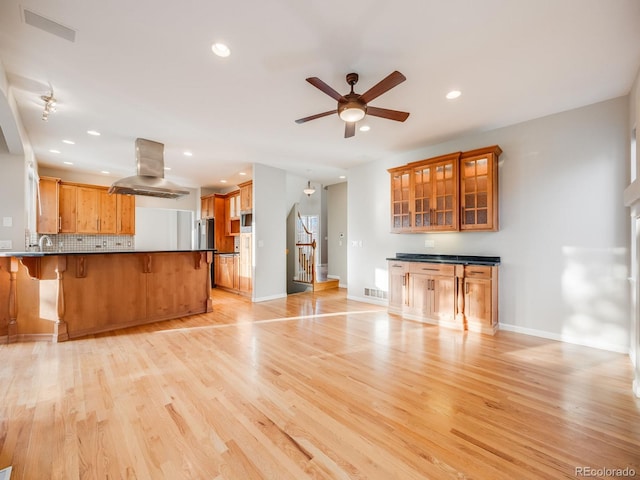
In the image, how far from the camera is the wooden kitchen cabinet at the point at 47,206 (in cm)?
567

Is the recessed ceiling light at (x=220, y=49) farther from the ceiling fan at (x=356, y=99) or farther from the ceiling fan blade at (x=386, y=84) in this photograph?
the ceiling fan blade at (x=386, y=84)

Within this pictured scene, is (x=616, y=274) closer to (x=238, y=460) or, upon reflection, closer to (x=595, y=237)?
(x=595, y=237)

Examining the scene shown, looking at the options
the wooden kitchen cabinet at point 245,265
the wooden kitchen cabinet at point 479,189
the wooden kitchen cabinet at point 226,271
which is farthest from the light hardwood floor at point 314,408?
the wooden kitchen cabinet at point 226,271

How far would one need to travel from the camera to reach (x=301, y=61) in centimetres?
246

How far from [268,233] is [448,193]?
12.0ft

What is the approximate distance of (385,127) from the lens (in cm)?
390

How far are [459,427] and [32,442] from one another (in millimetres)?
2705

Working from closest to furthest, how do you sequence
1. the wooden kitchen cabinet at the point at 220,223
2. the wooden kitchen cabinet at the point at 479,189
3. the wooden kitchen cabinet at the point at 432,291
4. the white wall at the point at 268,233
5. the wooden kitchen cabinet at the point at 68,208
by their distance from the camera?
the wooden kitchen cabinet at the point at 479,189 → the wooden kitchen cabinet at the point at 432,291 → the white wall at the point at 268,233 → the wooden kitchen cabinet at the point at 68,208 → the wooden kitchen cabinet at the point at 220,223

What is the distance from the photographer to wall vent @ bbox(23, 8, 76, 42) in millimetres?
1966

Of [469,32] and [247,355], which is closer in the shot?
[469,32]

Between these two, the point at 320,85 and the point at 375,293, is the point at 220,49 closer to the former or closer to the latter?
the point at 320,85

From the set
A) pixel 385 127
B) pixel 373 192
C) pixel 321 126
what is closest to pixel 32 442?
pixel 321 126

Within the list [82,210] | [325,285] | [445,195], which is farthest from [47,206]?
[445,195]

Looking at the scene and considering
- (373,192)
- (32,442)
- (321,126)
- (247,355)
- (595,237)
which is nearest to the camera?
(32,442)
